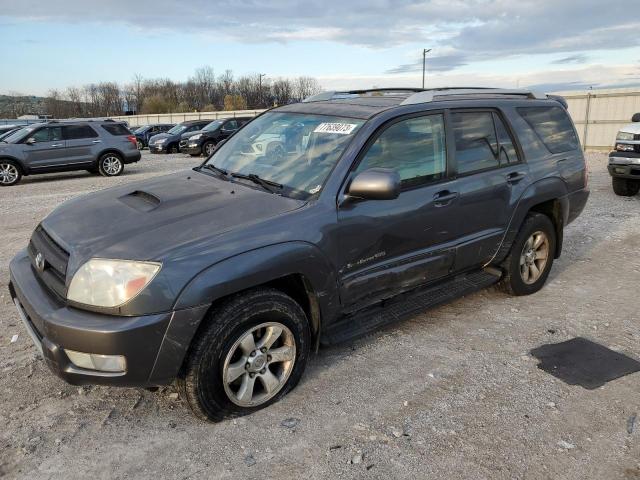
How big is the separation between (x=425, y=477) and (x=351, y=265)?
1.27 meters

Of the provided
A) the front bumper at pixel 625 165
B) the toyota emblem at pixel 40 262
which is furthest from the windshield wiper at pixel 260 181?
the front bumper at pixel 625 165

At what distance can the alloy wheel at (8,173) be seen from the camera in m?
13.1

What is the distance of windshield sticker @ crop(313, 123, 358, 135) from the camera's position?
338 centimetres

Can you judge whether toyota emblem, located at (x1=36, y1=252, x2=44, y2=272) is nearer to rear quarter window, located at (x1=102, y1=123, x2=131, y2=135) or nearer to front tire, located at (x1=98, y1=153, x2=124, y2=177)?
front tire, located at (x1=98, y1=153, x2=124, y2=177)

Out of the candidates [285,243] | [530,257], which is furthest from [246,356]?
[530,257]

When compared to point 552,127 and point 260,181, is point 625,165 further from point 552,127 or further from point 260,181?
point 260,181

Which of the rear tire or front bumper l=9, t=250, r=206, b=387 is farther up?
front bumper l=9, t=250, r=206, b=387

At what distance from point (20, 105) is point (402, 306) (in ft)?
376

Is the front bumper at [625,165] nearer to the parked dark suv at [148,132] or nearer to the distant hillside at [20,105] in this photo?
the parked dark suv at [148,132]

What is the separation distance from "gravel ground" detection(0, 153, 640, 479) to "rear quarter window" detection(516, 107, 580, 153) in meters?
1.65

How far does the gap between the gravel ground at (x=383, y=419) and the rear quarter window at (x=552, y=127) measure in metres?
1.65

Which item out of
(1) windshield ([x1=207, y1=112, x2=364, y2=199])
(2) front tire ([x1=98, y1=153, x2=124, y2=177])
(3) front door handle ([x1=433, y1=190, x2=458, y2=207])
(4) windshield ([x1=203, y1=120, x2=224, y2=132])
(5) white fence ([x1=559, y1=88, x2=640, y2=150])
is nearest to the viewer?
(1) windshield ([x1=207, y1=112, x2=364, y2=199])

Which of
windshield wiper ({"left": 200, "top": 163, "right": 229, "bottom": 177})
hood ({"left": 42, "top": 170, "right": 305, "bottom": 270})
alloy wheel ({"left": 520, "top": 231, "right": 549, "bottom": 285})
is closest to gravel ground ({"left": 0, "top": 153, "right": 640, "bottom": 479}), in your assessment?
alloy wheel ({"left": 520, "top": 231, "right": 549, "bottom": 285})

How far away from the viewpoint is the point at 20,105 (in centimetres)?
9825
